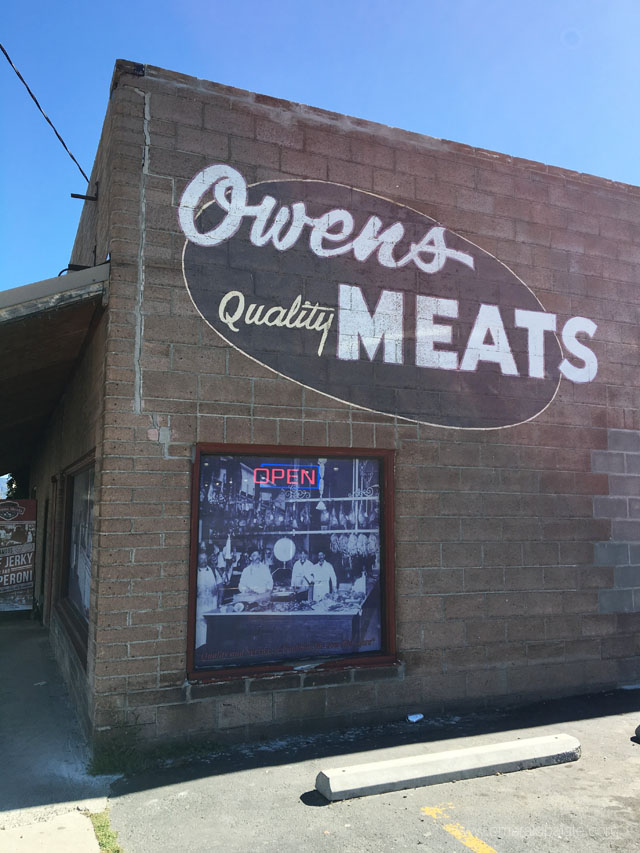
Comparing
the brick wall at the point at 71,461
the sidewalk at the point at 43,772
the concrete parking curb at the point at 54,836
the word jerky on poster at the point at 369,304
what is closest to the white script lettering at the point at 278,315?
the word jerky on poster at the point at 369,304

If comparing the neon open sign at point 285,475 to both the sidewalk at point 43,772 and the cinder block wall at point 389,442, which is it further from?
the sidewalk at point 43,772

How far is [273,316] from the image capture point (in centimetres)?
651

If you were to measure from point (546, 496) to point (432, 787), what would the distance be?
3499mm

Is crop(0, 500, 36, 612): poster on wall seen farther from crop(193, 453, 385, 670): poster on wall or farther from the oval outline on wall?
the oval outline on wall

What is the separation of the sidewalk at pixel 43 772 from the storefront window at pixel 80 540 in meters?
0.95

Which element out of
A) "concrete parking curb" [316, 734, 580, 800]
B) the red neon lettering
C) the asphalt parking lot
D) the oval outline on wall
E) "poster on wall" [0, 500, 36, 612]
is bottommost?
the asphalt parking lot

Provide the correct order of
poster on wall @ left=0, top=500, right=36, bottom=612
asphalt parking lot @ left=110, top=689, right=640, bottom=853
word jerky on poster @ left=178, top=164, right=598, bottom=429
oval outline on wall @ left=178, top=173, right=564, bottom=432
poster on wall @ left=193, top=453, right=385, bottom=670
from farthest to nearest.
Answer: poster on wall @ left=0, top=500, right=36, bottom=612 < word jerky on poster @ left=178, top=164, right=598, bottom=429 < oval outline on wall @ left=178, top=173, right=564, bottom=432 < poster on wall @ left=193, top=453, right=385, bottom=670 < asphalt parking lot @ left=110, top=689, right=640, bottom=853

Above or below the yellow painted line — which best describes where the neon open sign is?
above

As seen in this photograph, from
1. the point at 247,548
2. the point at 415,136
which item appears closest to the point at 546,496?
the point at 247,548

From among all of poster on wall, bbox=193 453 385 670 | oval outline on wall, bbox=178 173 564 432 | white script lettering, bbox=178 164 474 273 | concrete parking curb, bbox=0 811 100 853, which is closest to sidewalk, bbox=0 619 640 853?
concrete parking curb, bbox=0 811 100 853

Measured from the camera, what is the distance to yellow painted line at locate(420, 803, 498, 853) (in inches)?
163

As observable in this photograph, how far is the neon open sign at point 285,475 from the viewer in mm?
6410

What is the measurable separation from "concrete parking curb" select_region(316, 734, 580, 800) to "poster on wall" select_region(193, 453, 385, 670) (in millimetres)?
1379

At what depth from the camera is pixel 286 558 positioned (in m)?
6.43
